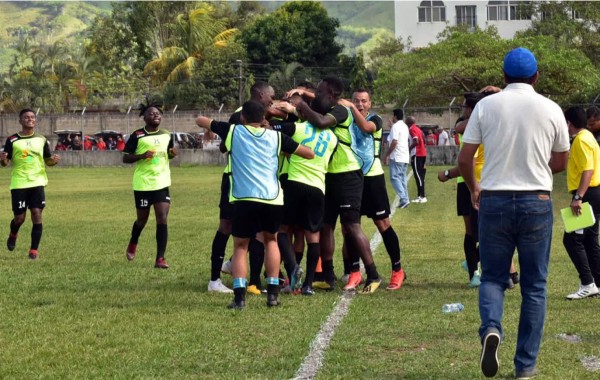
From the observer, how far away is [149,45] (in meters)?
80.7

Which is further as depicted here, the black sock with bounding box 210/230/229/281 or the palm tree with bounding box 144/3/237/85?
the palm tree with bounding box 144/3/237/85

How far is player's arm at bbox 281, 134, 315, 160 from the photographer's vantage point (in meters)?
9.37

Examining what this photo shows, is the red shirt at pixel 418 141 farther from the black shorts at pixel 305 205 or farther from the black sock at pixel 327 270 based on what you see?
the black shorts at pixel 305 205

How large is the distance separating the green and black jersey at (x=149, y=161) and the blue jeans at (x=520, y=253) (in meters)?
6.74

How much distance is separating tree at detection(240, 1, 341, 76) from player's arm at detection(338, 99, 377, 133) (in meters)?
58.4

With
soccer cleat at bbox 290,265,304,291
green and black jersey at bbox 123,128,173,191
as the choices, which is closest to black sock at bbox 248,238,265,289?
soccer cleat at bbox 290,265,304,291

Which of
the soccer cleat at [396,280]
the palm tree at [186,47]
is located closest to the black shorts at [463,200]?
the soccer cleat at [396,280]

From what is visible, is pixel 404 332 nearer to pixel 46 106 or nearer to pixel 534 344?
pixel 534 344

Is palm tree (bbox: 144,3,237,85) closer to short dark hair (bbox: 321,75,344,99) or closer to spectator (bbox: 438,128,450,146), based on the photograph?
spectator (bbox: 438,128,450,146)

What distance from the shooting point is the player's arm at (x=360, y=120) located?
1015 cm

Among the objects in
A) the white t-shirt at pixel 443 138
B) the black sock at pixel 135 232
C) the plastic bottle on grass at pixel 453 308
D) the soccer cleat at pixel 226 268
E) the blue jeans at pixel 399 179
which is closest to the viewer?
the plastic bottle on grass at pixel 453 308

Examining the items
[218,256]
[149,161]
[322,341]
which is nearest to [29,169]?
[149,161]

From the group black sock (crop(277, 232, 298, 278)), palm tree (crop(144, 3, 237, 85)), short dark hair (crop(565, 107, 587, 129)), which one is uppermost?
palm tree (crop(144, 3, 237, 85))

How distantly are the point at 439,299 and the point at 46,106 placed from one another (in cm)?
6266
